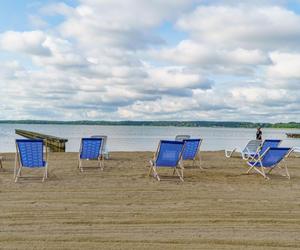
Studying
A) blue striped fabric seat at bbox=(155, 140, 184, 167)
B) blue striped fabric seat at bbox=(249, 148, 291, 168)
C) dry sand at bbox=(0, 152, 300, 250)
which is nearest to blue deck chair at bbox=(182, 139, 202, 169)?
blue striped fabric seat at bbox=(249, 148, 291, 168)

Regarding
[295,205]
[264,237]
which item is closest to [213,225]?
[264,237]

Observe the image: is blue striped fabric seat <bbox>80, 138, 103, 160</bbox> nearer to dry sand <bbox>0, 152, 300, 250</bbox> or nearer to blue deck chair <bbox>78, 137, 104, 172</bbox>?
blue deck chair <bbox>78, 137, 104, 172</bbox>

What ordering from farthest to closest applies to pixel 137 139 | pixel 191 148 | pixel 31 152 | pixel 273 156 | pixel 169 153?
pixel 137 139, pixel 191 148, pixel 273 156, pixel 169 153, pixel 31 152

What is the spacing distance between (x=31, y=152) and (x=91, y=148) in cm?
215

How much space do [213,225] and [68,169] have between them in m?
6.08

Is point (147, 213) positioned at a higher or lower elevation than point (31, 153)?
lower

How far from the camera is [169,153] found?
882cm

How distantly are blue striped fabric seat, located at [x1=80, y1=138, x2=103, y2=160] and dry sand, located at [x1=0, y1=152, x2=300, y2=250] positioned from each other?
5.03 ft

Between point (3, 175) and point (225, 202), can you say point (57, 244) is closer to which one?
point (225, 202)

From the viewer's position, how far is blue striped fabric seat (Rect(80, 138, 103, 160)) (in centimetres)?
1023

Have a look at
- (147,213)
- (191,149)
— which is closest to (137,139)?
(191,149)

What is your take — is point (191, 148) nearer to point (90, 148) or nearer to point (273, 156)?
point (273, 156)

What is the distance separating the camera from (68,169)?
1049 centimetres

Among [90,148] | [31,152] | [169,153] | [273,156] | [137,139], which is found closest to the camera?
[31,152]
